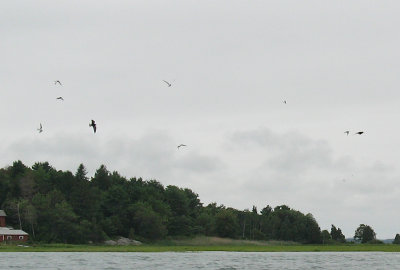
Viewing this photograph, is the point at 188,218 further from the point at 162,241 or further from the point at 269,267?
the point at 269,267

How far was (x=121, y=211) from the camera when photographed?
17700cm

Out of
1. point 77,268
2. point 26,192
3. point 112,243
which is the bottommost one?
point 77,268

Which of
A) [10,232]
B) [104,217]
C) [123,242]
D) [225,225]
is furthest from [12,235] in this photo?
[225,225]

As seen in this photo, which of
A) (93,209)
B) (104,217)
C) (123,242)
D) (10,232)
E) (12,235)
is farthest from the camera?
(104,217)

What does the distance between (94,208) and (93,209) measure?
1.80 ft

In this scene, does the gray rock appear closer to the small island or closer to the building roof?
the small island

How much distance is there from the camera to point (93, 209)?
169 metres

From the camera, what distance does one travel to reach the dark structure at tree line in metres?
156

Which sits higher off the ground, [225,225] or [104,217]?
[225,225]

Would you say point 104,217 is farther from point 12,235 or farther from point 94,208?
point 12,235

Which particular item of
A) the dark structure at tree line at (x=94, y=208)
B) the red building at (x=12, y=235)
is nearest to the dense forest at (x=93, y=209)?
the dark structure at tree line at (x=94, y=208)

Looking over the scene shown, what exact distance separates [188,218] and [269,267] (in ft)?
363

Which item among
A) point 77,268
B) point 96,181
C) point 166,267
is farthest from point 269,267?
point 96,181

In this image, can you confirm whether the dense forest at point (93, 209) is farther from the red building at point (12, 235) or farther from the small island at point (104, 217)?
the red building at point (12, 235)
